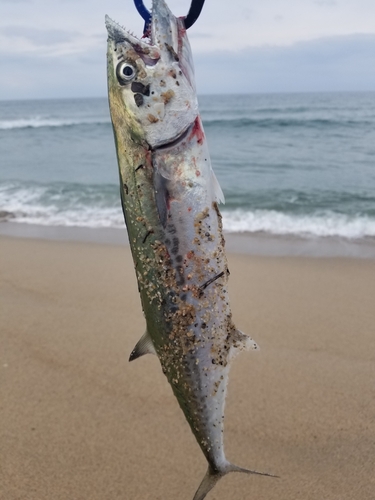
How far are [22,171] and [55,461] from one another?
1488 centimetres

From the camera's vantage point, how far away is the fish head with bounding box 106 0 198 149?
69.7 inches

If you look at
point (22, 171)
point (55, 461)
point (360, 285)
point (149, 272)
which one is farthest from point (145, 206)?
point (22, 171)

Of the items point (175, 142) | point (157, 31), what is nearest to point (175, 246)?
point (175, 142)

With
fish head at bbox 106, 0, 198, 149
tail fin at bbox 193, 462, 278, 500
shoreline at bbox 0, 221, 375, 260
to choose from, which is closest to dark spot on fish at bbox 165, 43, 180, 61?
fish head at bbox 106, 0, 198, 149

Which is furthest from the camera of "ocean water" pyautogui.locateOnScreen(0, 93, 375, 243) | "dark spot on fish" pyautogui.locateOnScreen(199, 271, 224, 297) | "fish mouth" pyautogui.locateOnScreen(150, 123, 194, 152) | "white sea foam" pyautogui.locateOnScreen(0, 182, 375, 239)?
"ocean water" pyautogui.locateOnScreen(0, 93, 375, 243)

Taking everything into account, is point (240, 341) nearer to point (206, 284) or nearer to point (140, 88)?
point (206, 284)

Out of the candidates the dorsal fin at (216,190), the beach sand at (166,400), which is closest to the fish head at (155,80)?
the dorsal fin at (216,190)

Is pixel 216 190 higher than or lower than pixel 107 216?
higher

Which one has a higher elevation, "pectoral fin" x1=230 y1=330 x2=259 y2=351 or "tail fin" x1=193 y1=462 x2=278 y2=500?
"pectoral fin" x1=230 y1=330 x2=259 y2=351

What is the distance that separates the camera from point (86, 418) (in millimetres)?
3906

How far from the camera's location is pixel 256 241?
8.60 m

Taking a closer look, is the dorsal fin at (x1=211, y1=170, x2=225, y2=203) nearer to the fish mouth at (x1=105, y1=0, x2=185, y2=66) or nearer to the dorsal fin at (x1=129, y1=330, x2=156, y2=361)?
A: the fish mouth at (x1=105, y1=0, x2=185, y2=66)

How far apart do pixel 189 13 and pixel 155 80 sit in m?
0.26

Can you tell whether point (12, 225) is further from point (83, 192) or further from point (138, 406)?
point (138, 406)
